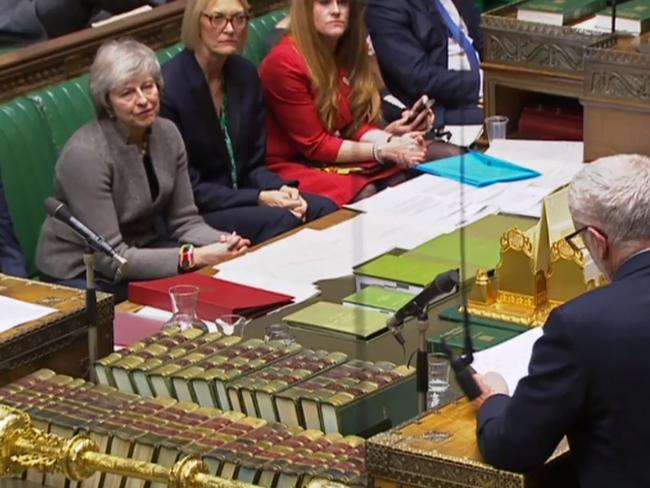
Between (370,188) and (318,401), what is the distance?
2491mm

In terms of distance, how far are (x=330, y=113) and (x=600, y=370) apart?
310 centimetres

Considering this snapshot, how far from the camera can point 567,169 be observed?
5.16 m

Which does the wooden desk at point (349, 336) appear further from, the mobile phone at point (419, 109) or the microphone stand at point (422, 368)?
the mobile phone at point (419, 109)

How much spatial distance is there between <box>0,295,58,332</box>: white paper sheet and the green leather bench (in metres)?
1.33

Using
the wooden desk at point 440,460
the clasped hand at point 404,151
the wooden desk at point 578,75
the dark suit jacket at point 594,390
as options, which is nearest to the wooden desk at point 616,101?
the wooden desk at point 578,75

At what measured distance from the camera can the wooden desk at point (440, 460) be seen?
2783 mm

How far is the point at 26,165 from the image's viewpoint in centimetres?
502

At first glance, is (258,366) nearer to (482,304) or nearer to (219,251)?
(482,304)

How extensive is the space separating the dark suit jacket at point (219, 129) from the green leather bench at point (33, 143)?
0.89 feet

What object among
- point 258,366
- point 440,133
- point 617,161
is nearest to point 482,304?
point 258,366

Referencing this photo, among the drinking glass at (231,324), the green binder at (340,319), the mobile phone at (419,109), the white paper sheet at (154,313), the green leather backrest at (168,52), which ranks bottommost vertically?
the mobile phone at (419,109)

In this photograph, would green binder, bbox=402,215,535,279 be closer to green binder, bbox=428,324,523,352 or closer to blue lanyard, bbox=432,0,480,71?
green binder, bbox=428,324,523,352

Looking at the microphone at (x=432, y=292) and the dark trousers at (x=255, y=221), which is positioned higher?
the microphone at (x=432, y=292)

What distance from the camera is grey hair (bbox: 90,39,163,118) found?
4758mm
